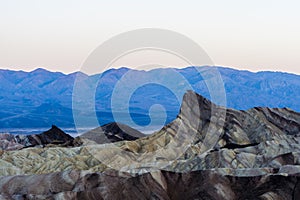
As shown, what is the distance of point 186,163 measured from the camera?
215ft

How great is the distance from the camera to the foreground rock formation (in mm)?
51906

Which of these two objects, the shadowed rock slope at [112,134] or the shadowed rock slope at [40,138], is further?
the shadowed rock slope at [40,138]

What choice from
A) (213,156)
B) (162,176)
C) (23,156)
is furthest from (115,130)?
(162,176)

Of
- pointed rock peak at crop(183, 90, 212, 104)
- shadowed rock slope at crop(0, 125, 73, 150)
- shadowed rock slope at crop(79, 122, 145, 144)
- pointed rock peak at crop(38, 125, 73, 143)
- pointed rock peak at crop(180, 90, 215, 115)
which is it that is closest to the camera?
pointed rock peak at crop(180, 90, 215, 115)

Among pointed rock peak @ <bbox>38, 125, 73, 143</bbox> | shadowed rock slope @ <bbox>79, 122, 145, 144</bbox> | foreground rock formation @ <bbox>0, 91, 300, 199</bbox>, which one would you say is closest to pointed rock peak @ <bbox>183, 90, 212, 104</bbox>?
foreground rock formation @ <bbox>0, 91, 300, 199</bbox>

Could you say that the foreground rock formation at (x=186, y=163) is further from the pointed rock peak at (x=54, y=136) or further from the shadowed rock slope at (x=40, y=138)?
the pointed rock peak at (x=54, y=136)

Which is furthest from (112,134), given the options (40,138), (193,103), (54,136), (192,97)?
(193,103)

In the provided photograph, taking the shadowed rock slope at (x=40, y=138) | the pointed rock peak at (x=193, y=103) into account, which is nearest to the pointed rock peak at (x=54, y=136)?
the shadowed rock slope at (x=40, y=138)

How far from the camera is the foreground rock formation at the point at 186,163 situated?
51.9m

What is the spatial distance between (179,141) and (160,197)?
2795 cm

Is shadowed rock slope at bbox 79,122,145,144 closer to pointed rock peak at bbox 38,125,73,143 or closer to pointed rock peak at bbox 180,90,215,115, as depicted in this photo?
pointed rock peak at bbox 38,125,73,143

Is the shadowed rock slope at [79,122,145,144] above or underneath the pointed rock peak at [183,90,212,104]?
underneath

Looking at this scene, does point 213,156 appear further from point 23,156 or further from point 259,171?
point 23,156

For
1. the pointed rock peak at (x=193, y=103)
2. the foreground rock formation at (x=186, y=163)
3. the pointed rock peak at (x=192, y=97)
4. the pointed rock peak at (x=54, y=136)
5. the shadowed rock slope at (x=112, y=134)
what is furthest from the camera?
the pointed rock peak at (x=54, y=136)
